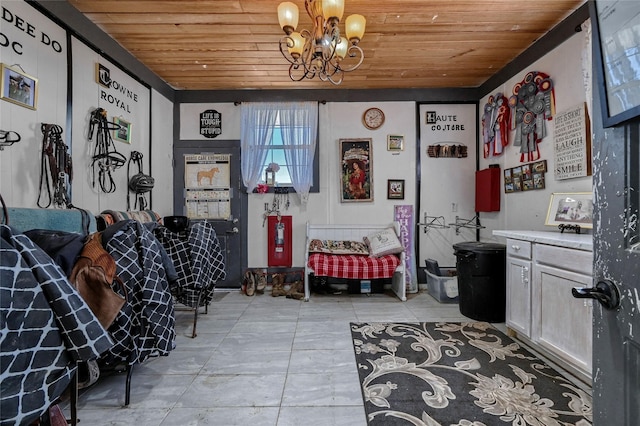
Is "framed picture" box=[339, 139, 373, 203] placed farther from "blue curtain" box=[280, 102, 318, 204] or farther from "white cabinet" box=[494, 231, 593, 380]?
"white cabinet" box=[494, 231, 593, 380]

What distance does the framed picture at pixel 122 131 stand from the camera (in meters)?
3.11

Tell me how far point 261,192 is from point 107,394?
2.89 meters

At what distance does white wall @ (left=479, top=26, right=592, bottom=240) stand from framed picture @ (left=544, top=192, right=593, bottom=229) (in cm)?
9

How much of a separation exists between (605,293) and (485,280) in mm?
2571

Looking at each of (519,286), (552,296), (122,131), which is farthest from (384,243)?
(122,131)

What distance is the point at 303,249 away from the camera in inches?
173

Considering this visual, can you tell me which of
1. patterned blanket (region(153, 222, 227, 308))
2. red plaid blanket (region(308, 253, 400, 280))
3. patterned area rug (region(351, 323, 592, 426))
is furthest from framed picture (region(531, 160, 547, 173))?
patterned blanket (region(153, 222, 227, 308))

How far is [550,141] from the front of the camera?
2969 mm

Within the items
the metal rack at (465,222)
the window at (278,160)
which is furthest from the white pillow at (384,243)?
the window at (278,160)

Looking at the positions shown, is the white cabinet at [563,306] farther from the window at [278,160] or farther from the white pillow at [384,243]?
the window at [278,160]

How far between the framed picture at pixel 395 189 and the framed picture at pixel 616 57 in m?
3.64

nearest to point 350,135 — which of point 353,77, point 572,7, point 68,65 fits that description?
point 353,77

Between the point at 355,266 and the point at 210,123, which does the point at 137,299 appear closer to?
the point at 355,266

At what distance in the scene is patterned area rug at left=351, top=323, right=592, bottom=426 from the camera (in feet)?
5.41
